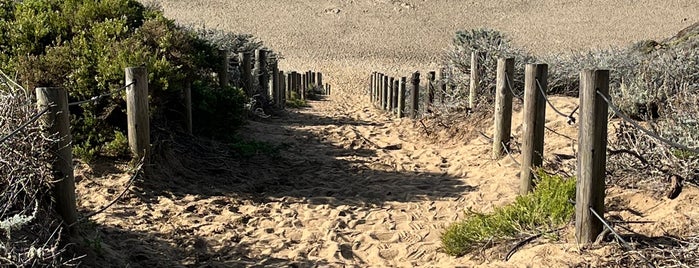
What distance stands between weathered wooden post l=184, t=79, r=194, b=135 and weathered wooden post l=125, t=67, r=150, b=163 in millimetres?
1454

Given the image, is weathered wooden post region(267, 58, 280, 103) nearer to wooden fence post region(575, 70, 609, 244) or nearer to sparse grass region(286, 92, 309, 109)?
sparse grass region(286, 92, 309, 109)

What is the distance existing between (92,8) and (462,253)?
530 cm

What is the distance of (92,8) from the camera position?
790 centimetres

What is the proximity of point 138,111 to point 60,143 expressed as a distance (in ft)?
6.07

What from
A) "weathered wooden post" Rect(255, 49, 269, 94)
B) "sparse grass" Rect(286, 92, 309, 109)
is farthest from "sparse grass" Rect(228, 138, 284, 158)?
"sparse grass" Rect(286, 92, 309, 109)

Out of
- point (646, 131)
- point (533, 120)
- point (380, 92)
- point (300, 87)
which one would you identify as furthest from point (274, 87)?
point (646, 131)

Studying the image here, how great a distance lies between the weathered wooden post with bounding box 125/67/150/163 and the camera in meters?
6.18

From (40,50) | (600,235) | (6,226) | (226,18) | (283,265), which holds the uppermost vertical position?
(226,18)

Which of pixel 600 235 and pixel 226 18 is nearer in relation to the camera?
pixel 600 235

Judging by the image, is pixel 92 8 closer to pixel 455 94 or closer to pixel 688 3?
pixel 455 94

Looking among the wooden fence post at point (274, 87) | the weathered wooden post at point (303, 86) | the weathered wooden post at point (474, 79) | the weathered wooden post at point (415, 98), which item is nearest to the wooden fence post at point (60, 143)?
the weathered wooden post at point (474, 79)

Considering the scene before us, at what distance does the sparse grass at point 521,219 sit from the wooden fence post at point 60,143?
2760 millimetres

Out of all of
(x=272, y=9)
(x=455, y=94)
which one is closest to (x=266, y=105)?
(x=455, y=94)

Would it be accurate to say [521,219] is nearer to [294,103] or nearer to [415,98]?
[415,98]
